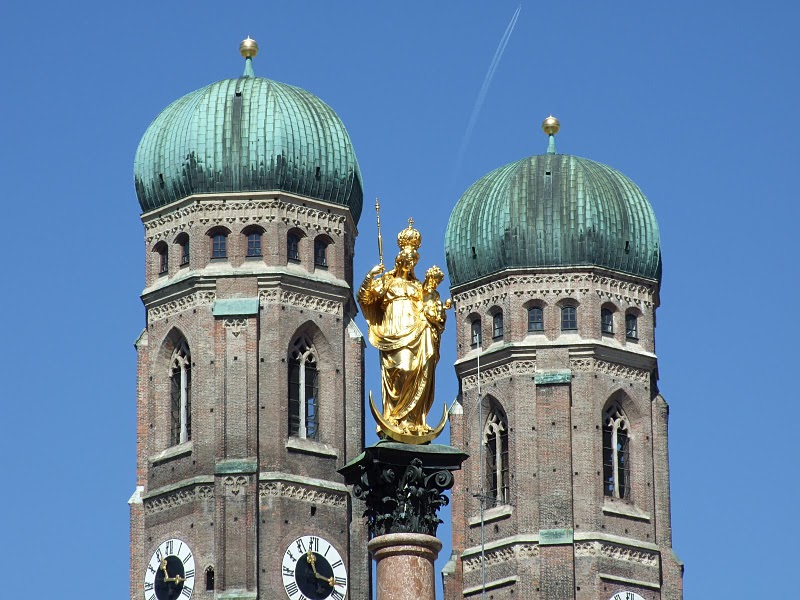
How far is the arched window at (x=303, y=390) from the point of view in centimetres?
8175

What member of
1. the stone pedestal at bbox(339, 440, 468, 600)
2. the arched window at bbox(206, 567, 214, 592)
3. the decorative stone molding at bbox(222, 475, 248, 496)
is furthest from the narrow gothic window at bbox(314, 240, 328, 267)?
the stone pedestal at bbox(339, 440, 468, 600)

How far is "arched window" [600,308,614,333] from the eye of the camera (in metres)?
87.5

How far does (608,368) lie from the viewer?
8694cm

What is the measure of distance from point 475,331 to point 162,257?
32.4 feet

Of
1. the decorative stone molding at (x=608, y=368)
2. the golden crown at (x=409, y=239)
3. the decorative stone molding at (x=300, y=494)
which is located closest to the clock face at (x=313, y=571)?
the decorative stone molding at (x=300, y=494)

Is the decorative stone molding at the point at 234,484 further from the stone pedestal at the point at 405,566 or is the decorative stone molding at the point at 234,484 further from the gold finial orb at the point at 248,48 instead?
the stone pedestal at the point at 405,566

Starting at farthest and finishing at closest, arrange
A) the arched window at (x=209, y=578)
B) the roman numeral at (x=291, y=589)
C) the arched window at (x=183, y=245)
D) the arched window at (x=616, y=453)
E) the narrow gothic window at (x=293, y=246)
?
1. the arched window at (x=616, y=453)
2. the arched window at (x=183, y=245)
3. the narrow gothic window at (x=293, y=246)
4. the roman numeral at (x=291, y=589)
5. the arched window at (x=209, y=578)

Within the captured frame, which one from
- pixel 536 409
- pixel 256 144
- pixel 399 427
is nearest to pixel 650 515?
pixel 536 409

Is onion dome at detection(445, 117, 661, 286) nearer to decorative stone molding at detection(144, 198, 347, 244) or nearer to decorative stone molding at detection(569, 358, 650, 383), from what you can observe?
decorative stone molding at detection(569, 358, 650, 383)

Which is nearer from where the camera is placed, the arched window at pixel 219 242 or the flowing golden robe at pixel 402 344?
the flowing golden robe at pixel 402 344

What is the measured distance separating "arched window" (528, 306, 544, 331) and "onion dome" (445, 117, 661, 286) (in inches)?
50.2

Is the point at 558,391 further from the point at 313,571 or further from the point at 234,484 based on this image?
the point at 234,484

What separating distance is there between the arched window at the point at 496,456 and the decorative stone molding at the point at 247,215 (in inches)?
291

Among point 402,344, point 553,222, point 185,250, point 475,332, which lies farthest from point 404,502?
point 475,332
